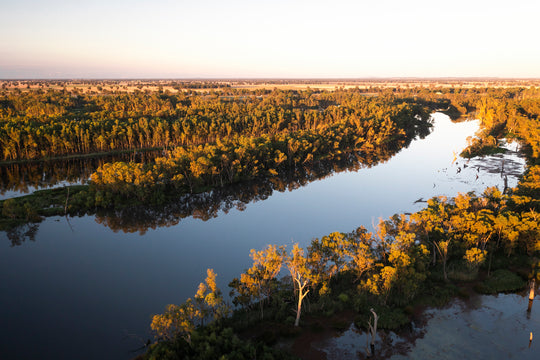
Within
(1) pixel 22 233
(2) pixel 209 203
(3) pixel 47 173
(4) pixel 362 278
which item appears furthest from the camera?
(3) pixel 47 173

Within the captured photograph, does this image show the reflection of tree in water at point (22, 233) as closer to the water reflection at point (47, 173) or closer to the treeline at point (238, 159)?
the treeline at point (238, 159)

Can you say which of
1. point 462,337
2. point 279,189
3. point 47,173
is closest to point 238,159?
point 279,189

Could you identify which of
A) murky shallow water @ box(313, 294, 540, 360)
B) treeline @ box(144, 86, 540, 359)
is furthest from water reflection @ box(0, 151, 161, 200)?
murky shallow water @ box(313, 294, 540, 360)

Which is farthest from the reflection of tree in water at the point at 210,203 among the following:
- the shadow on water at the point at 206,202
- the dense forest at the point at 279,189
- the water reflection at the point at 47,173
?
the water reflection at the point at 47,173

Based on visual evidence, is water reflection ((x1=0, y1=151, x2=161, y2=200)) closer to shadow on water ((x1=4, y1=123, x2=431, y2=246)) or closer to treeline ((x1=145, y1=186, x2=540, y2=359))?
shadow on water ((x1=4, y1=123, x2=431, y2=246))

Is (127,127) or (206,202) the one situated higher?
(127,127)

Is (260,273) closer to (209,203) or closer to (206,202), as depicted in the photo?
(209,203)

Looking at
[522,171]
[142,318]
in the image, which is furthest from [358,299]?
[522,171]
